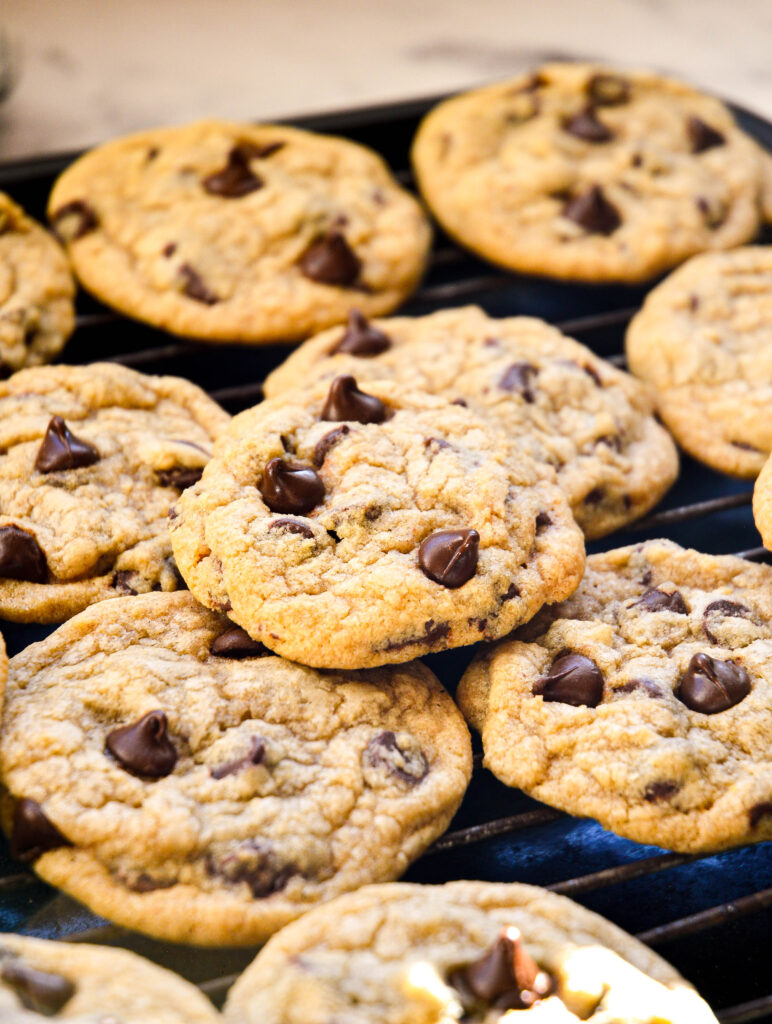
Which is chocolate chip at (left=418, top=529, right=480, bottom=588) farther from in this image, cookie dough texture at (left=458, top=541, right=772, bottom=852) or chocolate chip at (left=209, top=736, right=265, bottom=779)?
chocolate chip at (left=209, top=736, right=265, bottom=779)

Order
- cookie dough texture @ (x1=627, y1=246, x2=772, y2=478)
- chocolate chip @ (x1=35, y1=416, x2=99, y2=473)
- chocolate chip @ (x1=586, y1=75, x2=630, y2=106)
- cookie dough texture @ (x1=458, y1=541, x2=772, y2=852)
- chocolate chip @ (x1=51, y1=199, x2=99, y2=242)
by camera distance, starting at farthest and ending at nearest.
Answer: chocolate chip @ (x1=586, y1=75, x2=630, y2=106), chocolate chip @ (x1=51, y1=199, x2=99, y2=242), cookie dough texture @ (x1=627, y1=246, x2=772, y2=478), chocolate chip @ (x1=35, y1=416, x2=99, y2=473), cookie dough texture @ (x1=458, y1=541, x2=772, y2=852)

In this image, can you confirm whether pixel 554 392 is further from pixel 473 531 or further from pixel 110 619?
pixel 110 619

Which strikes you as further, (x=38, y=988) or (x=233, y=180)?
(x=233, y=180)

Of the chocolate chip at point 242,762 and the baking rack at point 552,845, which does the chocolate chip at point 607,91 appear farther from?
the chocolate chip at point 242,762

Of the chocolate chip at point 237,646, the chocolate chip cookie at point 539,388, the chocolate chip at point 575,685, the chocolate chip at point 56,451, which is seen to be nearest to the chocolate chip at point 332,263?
the chocolate chip cookie at point 539,388

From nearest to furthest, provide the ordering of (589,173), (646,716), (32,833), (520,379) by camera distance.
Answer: (32,833) < (646,716) < (520,379) < (589,173)

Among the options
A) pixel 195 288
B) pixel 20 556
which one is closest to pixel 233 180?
pixel 195 288

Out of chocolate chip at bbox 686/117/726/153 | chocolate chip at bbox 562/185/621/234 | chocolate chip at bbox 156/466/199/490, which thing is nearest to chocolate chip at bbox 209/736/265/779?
chocolate chip at bbox 156/466/199/490

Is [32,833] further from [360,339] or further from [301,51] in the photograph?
[301,51]
